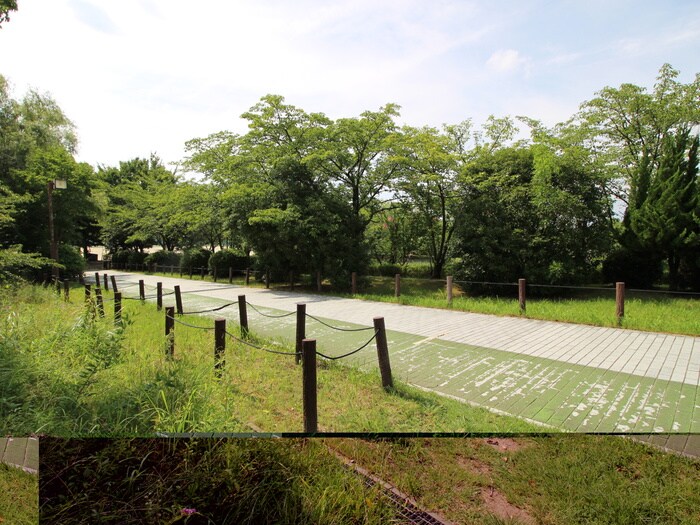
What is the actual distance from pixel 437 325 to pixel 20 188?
8006 mm

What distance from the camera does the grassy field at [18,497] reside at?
2.00 meters

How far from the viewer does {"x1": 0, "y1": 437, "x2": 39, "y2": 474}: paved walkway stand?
2410 millimetres

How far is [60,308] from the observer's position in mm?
6379

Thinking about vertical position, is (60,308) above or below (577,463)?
above

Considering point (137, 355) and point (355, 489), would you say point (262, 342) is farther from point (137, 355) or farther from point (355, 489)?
point (355, 489)

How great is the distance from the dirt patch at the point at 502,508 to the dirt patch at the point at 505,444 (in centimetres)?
50

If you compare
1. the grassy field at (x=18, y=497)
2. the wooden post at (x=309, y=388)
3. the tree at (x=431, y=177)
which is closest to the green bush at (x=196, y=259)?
the tree at (x=431, y=177)

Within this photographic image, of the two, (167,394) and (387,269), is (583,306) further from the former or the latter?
(387,269)

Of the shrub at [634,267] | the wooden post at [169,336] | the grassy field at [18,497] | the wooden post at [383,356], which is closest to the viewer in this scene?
the grassy field at [18,497]

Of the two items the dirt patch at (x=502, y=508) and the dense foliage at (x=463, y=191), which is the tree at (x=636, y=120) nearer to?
the dense foliage at (x=463, y=191)

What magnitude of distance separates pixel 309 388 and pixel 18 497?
1.81 m

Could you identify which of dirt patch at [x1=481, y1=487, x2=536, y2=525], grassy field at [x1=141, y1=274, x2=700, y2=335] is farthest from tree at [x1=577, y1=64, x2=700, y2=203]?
dirt patch at [x1=481, y1=487, x2=536, y2=525]

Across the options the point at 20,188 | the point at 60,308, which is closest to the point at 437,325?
the point at 60,308

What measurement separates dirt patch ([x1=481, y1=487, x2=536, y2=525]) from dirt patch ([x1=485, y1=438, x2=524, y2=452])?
19.7 inches
